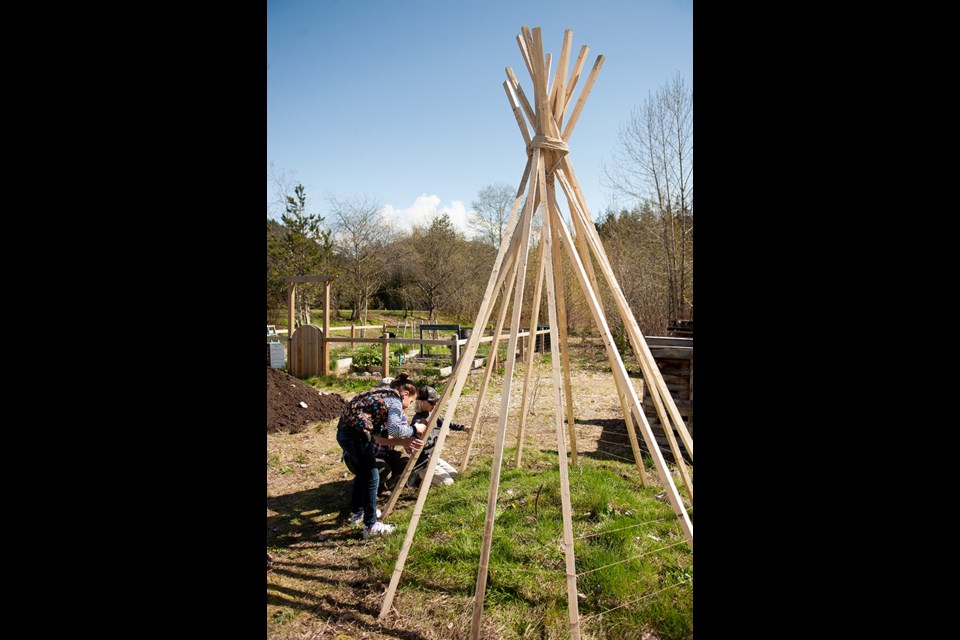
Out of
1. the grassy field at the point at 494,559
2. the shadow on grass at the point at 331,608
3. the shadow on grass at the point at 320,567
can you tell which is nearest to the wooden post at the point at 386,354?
the grassy field at the point at 494,559

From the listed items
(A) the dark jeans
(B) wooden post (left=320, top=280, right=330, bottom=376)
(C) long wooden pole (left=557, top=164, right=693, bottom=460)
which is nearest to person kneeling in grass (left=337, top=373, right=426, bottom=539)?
(A) the dark jeans

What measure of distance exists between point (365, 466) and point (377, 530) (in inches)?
19.5

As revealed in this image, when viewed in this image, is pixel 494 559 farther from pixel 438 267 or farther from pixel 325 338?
pixel 438 267

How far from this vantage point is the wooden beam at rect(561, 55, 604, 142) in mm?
3324

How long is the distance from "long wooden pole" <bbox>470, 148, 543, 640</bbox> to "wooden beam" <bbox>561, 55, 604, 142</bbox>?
0.30 meters

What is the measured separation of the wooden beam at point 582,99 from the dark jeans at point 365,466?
8.90ft

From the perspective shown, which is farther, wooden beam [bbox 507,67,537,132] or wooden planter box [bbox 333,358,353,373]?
wooden planter box [bbox 333,358,353,373]

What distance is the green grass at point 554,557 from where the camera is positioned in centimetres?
278

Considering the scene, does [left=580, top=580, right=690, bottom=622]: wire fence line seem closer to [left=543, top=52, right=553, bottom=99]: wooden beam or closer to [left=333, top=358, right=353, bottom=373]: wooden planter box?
[left=543, top=52, right=553, bottom=99]: wooden beam
